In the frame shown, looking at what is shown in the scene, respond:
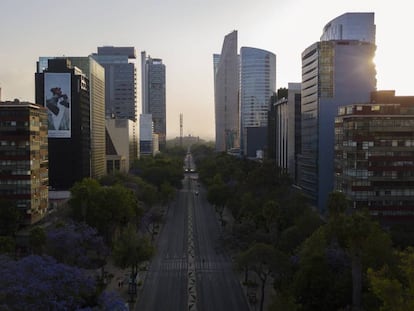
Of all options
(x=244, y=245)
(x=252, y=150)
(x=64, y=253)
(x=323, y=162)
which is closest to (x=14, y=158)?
(x=64, y=253)

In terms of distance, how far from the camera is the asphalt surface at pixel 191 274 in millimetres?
42281

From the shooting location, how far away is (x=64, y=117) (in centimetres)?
9219

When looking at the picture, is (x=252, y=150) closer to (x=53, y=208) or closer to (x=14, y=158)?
(x=53, y=208)

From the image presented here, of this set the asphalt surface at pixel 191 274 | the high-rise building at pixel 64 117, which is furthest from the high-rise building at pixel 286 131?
the high-rise building at pixel 64 117

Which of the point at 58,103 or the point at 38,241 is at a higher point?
the point at 58,103

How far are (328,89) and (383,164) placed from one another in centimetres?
1930

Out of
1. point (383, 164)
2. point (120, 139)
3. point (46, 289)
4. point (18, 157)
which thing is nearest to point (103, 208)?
point (18, 157)

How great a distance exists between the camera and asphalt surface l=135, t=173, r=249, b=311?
139 ft

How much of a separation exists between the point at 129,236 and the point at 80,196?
18.7 m

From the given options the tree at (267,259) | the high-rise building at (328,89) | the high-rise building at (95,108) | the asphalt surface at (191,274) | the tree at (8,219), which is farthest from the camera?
the high-rise building at (95,108)

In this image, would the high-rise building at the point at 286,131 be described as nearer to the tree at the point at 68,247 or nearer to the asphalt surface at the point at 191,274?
the asphalt surface at the point at 191,274

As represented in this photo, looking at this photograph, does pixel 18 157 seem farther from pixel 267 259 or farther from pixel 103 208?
pixel 267 259

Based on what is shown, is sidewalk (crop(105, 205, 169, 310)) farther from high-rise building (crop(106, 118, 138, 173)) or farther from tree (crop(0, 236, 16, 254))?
high-rise building (crop(106, 118, 138, 173))

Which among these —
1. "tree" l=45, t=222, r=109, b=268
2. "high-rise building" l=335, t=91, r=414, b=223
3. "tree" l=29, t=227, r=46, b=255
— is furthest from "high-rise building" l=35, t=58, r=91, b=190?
"high-rise building" l=335, t=91, r=414, b=223
